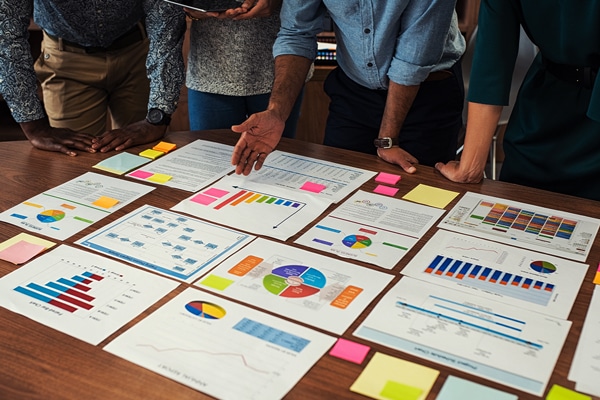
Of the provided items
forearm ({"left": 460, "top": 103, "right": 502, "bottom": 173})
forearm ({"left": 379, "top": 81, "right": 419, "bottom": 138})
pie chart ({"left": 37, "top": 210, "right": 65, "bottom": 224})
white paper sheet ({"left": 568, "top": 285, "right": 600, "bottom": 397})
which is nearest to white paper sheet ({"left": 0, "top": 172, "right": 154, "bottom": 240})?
pie chart ({"left": 37, "top": 210, "right": 65, "bottom": 224})

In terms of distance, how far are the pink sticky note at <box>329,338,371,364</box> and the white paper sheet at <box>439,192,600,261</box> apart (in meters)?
0.47

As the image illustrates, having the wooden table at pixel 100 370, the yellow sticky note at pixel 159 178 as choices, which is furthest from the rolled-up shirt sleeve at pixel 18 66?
the wooden table at pixel 100 370

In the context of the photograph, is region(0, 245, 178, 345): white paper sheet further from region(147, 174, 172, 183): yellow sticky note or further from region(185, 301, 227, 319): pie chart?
region(147, 174, 172, 183): yellow sticky note

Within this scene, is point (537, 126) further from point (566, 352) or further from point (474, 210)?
point (566, 352)

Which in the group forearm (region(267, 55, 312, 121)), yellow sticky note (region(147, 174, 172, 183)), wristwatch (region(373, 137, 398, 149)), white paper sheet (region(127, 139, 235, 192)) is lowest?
yellow sticky note (region(147, 174, 172, 183))

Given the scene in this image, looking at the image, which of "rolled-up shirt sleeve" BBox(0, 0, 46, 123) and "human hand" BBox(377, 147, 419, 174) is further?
"rolled-up shirt sleeve" BBox(0, 0, 46, 123)

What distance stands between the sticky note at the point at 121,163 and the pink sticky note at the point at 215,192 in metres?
0.26

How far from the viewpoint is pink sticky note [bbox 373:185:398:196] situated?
1626 mm

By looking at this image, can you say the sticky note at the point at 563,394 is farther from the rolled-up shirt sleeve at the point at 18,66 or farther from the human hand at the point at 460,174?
the rolled-up shirt sleeve at the point at 18,66

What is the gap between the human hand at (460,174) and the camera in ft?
5.47

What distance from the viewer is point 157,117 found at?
1973mm

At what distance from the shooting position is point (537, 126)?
170cm

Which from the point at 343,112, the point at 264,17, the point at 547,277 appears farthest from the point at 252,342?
the point at 264,17

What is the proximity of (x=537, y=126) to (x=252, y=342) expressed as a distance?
98 centimetres
